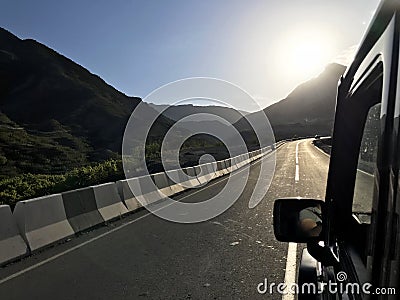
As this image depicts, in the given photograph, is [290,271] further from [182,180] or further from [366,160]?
[182,180]

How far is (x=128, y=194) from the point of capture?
11.6m

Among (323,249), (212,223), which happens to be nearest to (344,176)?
(323,249)

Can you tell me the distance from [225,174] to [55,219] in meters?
17.1

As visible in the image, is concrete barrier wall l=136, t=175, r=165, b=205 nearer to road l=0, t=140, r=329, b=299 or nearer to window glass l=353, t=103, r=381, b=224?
road l=0, t=140, r=329, b=299

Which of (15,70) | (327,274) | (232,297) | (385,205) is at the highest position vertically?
(15,70)

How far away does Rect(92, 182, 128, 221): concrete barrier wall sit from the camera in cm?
988

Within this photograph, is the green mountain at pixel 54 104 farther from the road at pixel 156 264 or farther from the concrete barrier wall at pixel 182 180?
the road at pixel 156 264

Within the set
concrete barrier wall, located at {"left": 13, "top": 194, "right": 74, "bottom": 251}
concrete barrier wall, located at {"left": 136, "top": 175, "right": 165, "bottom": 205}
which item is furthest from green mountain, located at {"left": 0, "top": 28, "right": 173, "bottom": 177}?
concrete barrier wall, located at {"left": 13, "top": 194, "right": 74, "bottom": 251}

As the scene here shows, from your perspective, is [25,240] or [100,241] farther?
[100,241]

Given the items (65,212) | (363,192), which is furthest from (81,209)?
Result: (363,192)

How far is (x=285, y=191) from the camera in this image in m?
15.0

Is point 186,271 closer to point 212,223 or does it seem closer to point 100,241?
point 100,241

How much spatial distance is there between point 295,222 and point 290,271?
3.54 metres

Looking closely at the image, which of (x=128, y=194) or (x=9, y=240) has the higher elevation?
(x=128, y=194)
